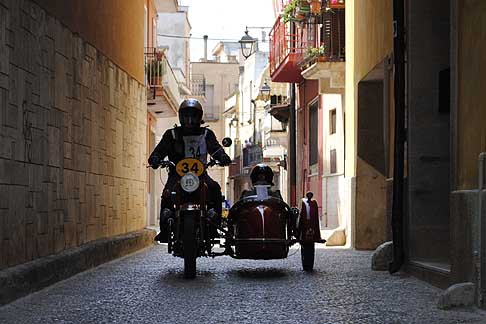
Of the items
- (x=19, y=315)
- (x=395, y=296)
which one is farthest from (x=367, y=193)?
(x=19, y=315)

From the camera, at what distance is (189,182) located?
34.8 feet

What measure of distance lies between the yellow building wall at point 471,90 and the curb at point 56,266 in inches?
155

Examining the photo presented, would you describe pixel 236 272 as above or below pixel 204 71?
below

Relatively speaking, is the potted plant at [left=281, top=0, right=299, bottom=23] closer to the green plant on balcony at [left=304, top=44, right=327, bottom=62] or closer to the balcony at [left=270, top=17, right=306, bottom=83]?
the green plant on balcony at [left=304, top=44, right=327, bottom=62]

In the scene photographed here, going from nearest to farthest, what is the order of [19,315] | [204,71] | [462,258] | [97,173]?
[19,315] → [462,258] → [97,173] → [204,71]

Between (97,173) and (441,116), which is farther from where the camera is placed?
(97,173)

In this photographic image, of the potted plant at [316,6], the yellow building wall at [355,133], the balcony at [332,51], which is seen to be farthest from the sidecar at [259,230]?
the potted plant at [316,6]

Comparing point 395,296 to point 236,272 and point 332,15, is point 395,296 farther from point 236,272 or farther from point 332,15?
point 332,15

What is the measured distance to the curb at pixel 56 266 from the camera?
8.49 meters

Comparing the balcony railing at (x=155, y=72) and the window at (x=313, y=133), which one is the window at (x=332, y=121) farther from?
the balcony railing at (x=155, y=72)

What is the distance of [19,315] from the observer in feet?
25.2

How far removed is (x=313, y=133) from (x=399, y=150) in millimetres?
18916

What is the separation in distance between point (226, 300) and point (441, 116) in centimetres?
394

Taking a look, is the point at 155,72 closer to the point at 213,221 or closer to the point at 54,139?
the point at 54,139
